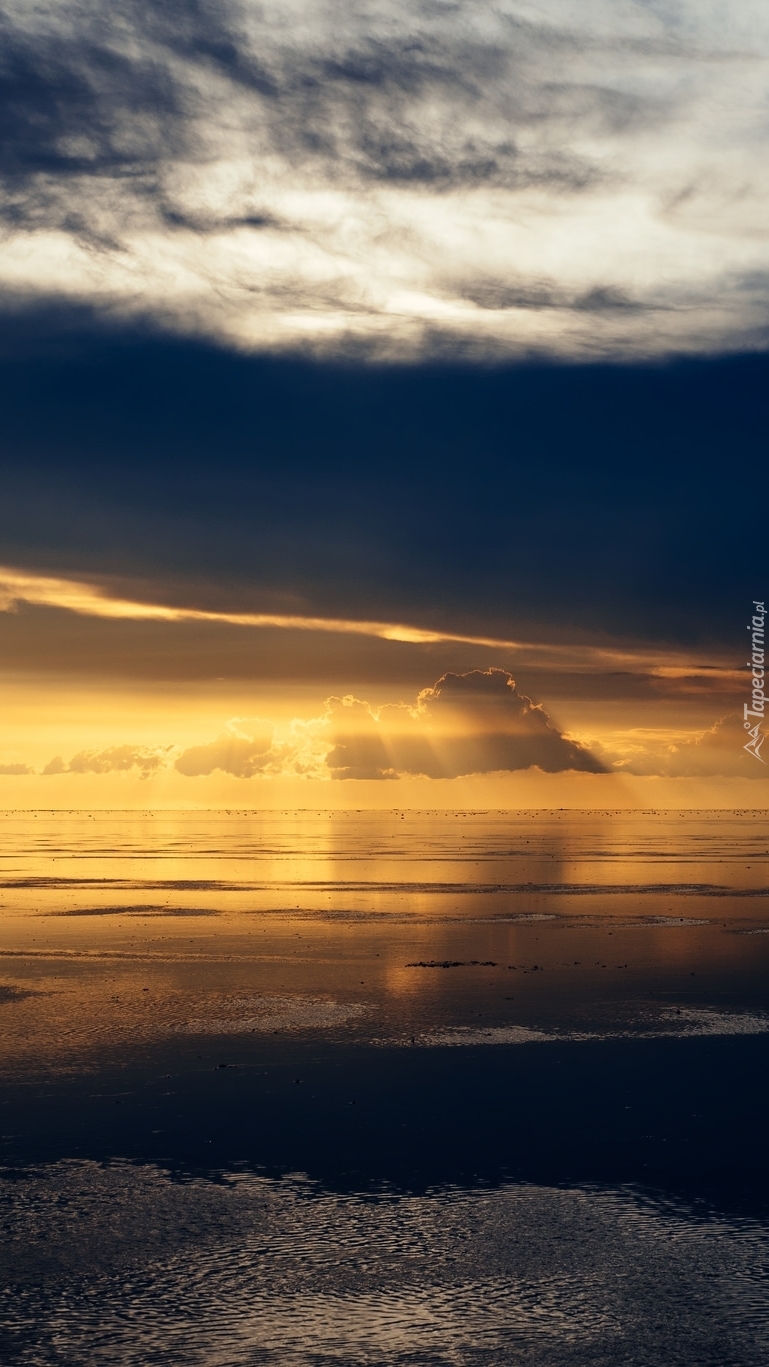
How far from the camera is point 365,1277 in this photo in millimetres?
13844

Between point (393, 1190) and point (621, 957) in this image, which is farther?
point (621, 957)

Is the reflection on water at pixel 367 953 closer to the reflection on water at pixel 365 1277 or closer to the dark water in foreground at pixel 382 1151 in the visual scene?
the dark water in foreground at pixel 382 1151

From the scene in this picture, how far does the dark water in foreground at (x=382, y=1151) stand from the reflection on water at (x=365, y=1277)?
0.04 metres

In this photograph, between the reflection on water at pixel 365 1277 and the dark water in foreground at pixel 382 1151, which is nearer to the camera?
the reflection on water at pixel 365 1277

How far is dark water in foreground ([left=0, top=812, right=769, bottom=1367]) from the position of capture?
12.8 m

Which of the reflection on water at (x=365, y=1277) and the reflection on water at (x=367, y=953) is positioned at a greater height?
the reflection on water at (x=365, y=1277)

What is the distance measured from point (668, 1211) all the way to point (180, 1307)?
6613 millimetres

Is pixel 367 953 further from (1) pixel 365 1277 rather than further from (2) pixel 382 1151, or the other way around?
(1) pixel 365 1277

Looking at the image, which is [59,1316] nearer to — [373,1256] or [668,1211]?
[373,1256]

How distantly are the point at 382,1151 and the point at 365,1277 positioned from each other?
495 centimetres

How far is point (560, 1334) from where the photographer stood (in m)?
12.5

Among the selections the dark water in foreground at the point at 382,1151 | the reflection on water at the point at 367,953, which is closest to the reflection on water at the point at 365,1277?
the dark water in foreground at the point at 382,1151

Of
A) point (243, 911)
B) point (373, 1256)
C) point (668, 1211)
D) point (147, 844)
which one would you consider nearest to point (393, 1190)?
point (373, 1256)

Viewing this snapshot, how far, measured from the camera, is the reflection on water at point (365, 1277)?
479 inches
